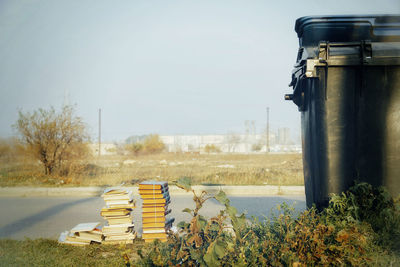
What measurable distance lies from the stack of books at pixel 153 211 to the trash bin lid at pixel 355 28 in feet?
10.8

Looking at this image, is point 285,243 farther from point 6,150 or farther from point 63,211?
point 6,150

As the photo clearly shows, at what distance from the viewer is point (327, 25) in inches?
209

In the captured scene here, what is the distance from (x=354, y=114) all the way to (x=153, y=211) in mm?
3250

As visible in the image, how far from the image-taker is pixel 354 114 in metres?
4.67

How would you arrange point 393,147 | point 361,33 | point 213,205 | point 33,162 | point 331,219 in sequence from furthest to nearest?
point 33,162, point 213,205, point 361,33, point 393,147, point 331,219

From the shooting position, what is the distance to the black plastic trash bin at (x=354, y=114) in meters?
4.61

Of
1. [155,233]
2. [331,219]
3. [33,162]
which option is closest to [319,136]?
[331,219]

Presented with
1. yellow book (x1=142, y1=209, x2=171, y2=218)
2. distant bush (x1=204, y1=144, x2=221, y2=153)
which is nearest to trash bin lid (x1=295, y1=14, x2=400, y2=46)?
yellow book (x1=142, y1=209, x2=171, y2=218)

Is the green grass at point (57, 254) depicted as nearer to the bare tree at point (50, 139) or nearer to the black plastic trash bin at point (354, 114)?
the black plastic trash bin at point (354, 114)

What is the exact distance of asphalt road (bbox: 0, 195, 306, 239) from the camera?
7.14 meters

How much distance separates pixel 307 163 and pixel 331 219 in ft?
4.41

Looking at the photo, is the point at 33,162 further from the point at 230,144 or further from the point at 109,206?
the point at 230,144

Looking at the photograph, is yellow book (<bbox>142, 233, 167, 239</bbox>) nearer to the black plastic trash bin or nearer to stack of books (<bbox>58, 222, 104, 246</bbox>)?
stack of books (<bbox>58, 222, 104, 246</bbox>)

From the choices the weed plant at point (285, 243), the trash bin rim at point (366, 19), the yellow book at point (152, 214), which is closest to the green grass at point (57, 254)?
the yellow book at point (152, 214)
